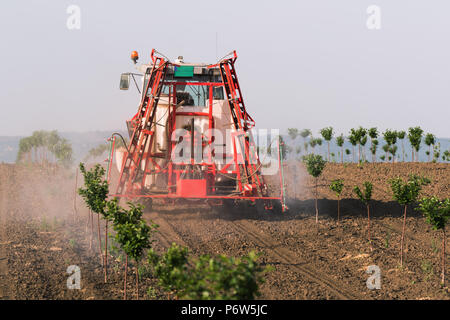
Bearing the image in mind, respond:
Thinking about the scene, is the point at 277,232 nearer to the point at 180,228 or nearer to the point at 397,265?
the point at 180,228

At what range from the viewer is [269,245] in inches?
486

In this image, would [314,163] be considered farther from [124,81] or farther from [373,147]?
[373,147]

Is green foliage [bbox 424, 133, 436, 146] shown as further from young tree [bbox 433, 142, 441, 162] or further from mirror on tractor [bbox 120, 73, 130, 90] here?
mirror on tractor [bbox 120, 73, 130, 90]

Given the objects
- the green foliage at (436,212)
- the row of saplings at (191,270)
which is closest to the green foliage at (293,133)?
the green foliage at (436,212)

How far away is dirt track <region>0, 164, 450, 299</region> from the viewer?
916 cm

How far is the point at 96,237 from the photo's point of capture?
13.4 metres

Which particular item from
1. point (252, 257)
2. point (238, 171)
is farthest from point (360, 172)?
point (252, 257)

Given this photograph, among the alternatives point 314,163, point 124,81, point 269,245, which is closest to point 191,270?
point 269,245

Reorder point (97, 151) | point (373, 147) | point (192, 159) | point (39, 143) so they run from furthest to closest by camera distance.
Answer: point (373, 147), point (39, 143), point (97, 151), point (192, 159)

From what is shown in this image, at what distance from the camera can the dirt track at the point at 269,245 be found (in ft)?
30.1

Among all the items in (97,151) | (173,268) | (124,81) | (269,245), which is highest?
(124,81)

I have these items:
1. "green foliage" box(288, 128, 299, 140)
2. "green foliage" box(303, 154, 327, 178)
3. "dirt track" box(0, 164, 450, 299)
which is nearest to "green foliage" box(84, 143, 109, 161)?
"dirt track" box(0, 164, 450, 299)

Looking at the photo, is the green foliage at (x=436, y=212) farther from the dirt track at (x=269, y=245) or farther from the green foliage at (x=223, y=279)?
the green foliage at (x=223, y=279)
